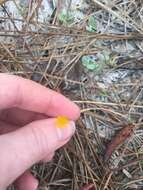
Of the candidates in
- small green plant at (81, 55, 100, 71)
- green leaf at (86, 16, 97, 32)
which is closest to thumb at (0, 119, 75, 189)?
small green plant at (81, 55, 100, 71)

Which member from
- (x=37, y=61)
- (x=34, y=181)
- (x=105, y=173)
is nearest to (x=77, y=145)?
(x=105, y=173)

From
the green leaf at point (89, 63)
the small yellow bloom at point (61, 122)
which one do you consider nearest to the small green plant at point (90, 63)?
the green leaf at point (89, 63)

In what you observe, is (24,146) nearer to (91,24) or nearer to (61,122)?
(61,122)

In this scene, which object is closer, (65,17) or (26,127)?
(26,127)

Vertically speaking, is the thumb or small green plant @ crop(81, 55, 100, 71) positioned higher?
small green plant @ crop(81, 55, 100, 71)

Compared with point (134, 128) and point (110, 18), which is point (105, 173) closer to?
point (134, 128)

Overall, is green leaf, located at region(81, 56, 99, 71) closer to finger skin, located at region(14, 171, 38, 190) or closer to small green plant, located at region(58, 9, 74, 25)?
small green plant, located at region(58, 9, 74, 25)

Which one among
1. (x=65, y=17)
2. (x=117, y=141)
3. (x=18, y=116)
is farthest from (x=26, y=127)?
(x=65, y=17)

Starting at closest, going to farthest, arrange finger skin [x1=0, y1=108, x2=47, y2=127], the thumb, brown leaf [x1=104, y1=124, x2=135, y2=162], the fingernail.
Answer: the thumb, the fingernail, finger skin [x1=0, y1=108, x2=47, y2=127], brown leaf [x1=104, y1=124, x2=135, y2=162]
